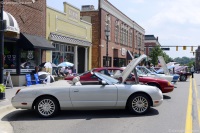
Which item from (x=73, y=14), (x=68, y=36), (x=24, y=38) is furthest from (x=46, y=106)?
(x=73, y=14)

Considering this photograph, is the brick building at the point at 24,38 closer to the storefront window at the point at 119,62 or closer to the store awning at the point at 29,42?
the store awning at the point at 29,42

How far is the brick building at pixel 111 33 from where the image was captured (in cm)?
3462

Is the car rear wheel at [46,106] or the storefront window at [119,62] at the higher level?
the storefront window at [119,62]

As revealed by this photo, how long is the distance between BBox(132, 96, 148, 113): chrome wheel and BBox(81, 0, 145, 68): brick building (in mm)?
25928

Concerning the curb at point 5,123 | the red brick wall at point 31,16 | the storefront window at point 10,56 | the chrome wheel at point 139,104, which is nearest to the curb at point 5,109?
the curb at point 5,123

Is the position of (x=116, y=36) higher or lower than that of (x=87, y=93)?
higher

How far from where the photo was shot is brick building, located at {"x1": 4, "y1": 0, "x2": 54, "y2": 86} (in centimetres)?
1708

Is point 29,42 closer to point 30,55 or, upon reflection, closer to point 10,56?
point 10,56

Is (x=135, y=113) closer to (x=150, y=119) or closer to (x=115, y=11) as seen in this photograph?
(x=150, y=119)

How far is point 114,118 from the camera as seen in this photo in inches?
320

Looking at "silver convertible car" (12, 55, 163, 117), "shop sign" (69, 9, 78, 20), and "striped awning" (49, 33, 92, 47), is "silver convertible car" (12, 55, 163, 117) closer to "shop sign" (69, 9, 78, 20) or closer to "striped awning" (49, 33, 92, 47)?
"striped awning" (49, 33, 92, 47)

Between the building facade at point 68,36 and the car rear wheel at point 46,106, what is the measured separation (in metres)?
14.2

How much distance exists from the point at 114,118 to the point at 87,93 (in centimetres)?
108

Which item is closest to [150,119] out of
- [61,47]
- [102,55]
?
[61,47]
